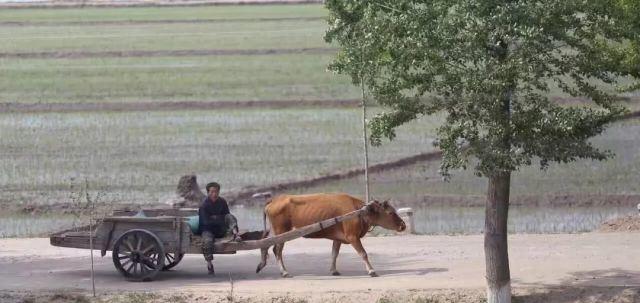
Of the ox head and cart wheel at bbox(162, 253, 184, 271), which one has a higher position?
the ox head

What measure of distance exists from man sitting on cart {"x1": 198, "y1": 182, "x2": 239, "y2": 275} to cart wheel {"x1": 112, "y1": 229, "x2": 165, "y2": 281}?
0.61m

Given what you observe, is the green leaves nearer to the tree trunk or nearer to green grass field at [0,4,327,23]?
the tree trunk

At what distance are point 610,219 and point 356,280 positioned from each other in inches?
277

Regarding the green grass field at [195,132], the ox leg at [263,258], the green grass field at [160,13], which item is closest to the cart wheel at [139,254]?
the ox leg at [263,258]

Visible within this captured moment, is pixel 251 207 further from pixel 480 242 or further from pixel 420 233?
pixel 480 242

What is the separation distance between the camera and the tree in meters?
15.8

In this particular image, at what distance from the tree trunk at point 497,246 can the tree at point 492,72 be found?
0.01 m

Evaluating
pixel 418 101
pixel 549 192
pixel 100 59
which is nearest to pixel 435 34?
pixel 418 101

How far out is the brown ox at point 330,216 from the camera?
18797 millimetres

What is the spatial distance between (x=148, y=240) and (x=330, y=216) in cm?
248

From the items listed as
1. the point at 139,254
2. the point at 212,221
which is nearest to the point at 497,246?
the point at 212,221

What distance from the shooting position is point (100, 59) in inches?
1839

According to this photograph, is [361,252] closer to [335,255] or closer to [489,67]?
[335,255]

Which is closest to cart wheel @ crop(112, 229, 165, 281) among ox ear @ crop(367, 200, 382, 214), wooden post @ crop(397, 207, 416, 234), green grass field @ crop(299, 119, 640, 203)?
ox ear @ crop(367, 200, 382, 214)
